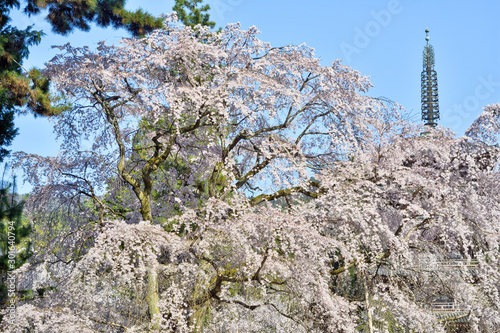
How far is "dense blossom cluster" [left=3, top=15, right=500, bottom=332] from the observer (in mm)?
8352

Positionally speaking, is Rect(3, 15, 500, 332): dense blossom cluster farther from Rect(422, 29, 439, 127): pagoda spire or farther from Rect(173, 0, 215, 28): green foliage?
Rect(422, 29, 439, 127): pagoda spire

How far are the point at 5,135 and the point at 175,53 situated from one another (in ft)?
14.1

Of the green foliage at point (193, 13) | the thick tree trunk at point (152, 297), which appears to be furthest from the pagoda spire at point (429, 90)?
the thick tree trunk at point (152, 297)

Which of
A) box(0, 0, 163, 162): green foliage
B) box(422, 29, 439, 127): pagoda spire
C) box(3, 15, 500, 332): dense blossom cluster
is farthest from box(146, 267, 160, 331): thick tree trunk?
box(422, 29, 439, 127): pagoda spire

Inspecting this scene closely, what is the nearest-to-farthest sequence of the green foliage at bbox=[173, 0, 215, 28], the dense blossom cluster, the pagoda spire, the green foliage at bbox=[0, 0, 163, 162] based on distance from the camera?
the dense blossom cluster → the green foliage at bbox=[0, 0, 163, 162] → the green foliage at bbox=[173, 0, 215, 28] → the pagoda spire

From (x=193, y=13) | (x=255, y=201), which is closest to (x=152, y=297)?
(x=255, y=201)

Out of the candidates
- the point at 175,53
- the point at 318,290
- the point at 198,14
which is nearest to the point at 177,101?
the point at 175,53

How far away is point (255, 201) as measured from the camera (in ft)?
32.8

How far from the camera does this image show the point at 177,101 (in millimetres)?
9094

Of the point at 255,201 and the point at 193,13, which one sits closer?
the point at 255,201

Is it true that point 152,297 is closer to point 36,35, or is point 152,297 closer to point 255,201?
point 255,201

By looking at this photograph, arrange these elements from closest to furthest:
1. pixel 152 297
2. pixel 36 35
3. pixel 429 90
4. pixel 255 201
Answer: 1. pixel 152 297
2. pixel 255 201
3. pixel 36 35
4. pixel 429 90

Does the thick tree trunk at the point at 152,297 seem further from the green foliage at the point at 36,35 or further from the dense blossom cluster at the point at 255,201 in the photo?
the green foliage at the point at 36,35

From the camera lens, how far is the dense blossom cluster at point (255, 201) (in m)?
8.35
